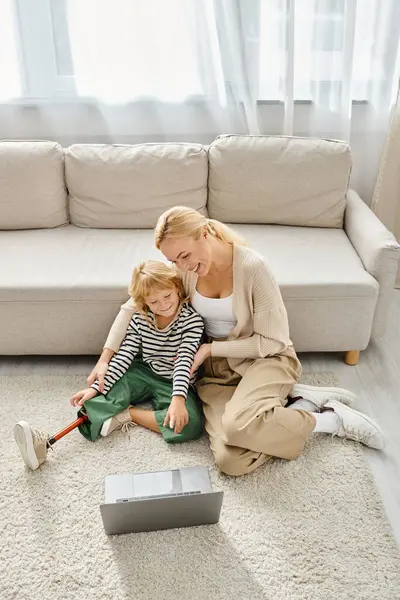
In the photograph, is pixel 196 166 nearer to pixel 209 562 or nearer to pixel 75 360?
pixel 75 360

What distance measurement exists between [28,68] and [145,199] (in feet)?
2.79

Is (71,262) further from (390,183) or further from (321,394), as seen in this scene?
(390,183)

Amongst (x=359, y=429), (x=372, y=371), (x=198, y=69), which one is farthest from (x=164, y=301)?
(x=198, y=69)

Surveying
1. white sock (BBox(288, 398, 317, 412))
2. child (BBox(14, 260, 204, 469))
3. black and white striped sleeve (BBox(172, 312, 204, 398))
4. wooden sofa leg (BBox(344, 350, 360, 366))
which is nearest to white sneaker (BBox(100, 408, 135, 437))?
child (BBox(14, 260, 204, 469))

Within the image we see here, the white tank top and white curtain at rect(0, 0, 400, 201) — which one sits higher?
white curtain at rect(0, 0, 400, 201)

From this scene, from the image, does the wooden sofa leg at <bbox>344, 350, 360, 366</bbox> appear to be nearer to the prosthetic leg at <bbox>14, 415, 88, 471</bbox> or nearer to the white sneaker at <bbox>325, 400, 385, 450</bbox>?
the white sneaker at <bbox>325, 400, 385, 450</bbox>

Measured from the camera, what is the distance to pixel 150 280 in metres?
1.85

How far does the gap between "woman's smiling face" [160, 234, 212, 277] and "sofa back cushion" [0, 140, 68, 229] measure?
102 centimetres

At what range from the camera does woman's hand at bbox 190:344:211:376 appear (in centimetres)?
195

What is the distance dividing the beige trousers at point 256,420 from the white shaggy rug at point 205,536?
6 cm

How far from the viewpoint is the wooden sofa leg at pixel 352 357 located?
2.30 metres

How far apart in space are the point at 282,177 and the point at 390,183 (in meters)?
0.62

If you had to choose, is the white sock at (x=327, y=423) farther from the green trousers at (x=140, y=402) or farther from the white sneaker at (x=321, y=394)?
the green trousers at (x=140, y=402)

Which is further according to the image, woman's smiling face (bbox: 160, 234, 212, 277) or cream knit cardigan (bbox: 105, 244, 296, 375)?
cream knit cardigan (bbox: 105, 244, 296, 375)
